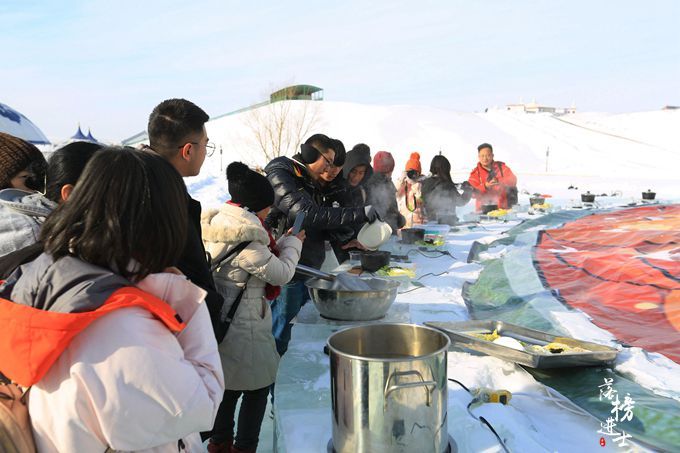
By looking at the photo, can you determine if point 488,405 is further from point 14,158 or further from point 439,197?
point 439,197

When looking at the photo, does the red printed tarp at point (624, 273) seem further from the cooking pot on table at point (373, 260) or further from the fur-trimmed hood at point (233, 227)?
the fur-trimmed hood at point (233, 227)

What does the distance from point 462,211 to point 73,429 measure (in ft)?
24.7

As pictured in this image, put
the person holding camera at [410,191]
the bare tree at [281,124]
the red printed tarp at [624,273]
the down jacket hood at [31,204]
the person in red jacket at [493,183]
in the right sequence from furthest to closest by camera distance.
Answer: the bare tree at [281,124] → the person in red jacket at [493,183] → the person holding camera at [410,191] → the red printed tarp at [624,273] → the down jacket hood at [31,204]

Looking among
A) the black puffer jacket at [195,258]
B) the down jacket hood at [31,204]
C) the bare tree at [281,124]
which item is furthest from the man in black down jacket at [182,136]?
the bare tree at [281,124]

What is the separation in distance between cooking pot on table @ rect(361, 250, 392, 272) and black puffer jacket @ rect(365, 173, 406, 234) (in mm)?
1593

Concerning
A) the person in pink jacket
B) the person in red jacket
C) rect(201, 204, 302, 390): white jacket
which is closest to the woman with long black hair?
the person in red jacket

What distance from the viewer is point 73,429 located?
2.89 ft

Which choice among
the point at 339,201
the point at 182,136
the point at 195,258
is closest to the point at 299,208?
the point at 339,201

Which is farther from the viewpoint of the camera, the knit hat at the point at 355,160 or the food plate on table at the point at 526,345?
the knit hat at the point at 355,160

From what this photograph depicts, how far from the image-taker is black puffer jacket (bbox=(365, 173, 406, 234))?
469 centimetres

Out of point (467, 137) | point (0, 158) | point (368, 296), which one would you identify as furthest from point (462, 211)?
point (467, 137)

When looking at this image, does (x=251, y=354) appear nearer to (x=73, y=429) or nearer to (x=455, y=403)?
(x=455, y=403)

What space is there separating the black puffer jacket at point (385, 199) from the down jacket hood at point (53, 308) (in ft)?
12.5

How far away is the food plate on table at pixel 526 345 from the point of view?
5.58 feet
